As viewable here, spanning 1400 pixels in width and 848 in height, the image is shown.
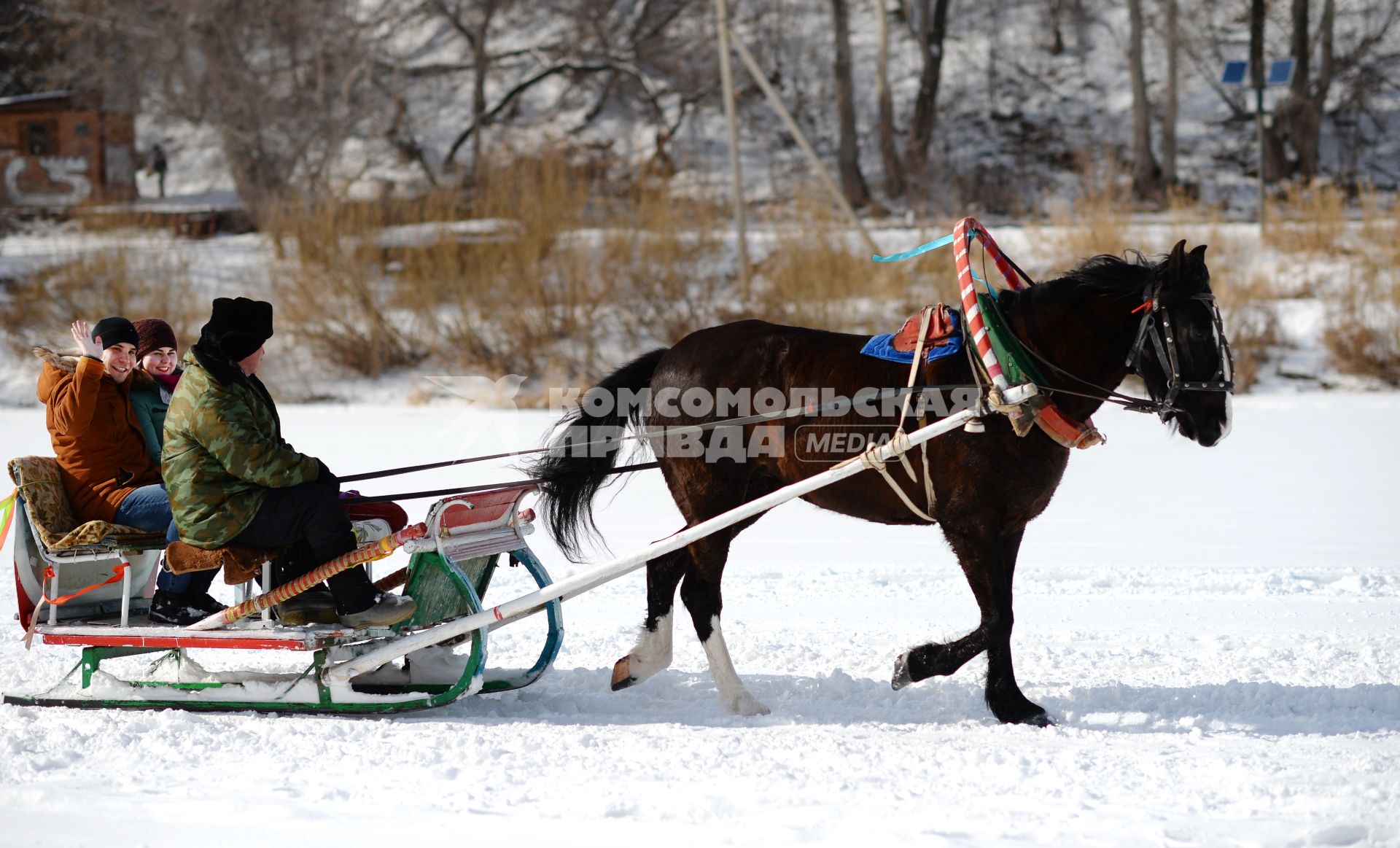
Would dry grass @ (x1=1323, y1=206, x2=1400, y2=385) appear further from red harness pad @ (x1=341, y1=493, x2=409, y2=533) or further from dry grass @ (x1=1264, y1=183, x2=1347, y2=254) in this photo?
red harness pad @ (x1=341, y1=493, x2=409, y2=533)

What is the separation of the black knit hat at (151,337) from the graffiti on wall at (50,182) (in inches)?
801

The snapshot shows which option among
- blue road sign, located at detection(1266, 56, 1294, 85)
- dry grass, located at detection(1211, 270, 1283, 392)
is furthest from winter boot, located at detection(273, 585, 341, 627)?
blue road sign, located at detection(1266, 56, 1294, 85)

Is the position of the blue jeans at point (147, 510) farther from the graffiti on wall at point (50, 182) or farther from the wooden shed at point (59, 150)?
the graffiti on wall at point (50, 182)

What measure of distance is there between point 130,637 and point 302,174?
779 inches

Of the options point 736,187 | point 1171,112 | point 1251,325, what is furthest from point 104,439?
point 1171,112

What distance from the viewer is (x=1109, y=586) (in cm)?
615

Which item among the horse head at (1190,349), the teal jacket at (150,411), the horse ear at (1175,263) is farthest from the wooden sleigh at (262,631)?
the horse ear at (1175,263)

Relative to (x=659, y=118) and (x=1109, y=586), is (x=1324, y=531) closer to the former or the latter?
(x=1109, y=586)

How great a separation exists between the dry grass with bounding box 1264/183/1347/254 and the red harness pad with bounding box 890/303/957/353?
43.5 feet

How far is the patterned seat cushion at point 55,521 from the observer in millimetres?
4309

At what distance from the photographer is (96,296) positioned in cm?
1773

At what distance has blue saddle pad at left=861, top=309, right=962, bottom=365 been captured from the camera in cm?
437

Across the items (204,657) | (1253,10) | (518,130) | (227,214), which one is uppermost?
(1253,10)

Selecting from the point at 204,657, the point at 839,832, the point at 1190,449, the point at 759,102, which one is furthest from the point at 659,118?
the point at 839,832
